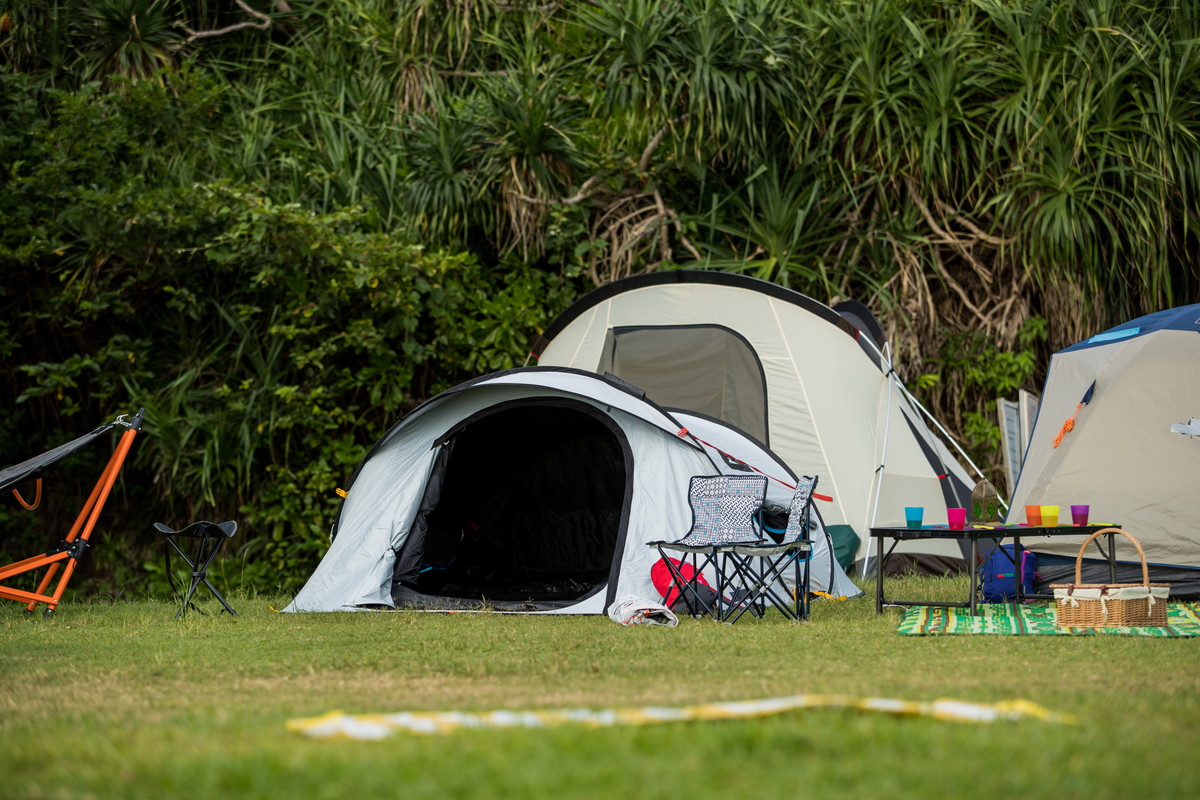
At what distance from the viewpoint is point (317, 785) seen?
1823mm

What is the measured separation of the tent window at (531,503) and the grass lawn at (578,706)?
2.03m

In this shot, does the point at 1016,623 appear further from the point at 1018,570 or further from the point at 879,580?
the point at 1018,570

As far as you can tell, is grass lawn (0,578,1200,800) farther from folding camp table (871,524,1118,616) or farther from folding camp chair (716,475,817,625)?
folding camp table (871,524,1118,616)

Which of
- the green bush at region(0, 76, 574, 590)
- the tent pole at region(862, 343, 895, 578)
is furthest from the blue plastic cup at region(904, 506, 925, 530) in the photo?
the green bush at region(0, 76, 574, 590)

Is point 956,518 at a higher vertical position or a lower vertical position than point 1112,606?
higher

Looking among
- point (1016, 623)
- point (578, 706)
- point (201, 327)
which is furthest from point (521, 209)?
point (578, 706)

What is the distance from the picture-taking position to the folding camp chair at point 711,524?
16.7 feet

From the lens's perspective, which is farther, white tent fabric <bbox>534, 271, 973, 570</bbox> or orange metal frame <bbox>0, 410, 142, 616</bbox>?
white tent fabric <bbox>534, 271, 973, 570</bbox>

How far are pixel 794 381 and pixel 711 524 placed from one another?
1.84m

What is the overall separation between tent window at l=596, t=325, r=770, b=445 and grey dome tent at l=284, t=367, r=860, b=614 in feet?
1.63

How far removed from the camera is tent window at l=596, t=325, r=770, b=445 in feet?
22.0

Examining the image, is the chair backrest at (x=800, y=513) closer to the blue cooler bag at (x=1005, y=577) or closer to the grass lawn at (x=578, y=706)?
the grass lawn at (x=578, y=706)

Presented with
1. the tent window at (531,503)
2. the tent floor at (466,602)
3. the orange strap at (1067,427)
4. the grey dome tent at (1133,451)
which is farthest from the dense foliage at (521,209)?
the orange strap at (1067,427)

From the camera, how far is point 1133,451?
557 cm
